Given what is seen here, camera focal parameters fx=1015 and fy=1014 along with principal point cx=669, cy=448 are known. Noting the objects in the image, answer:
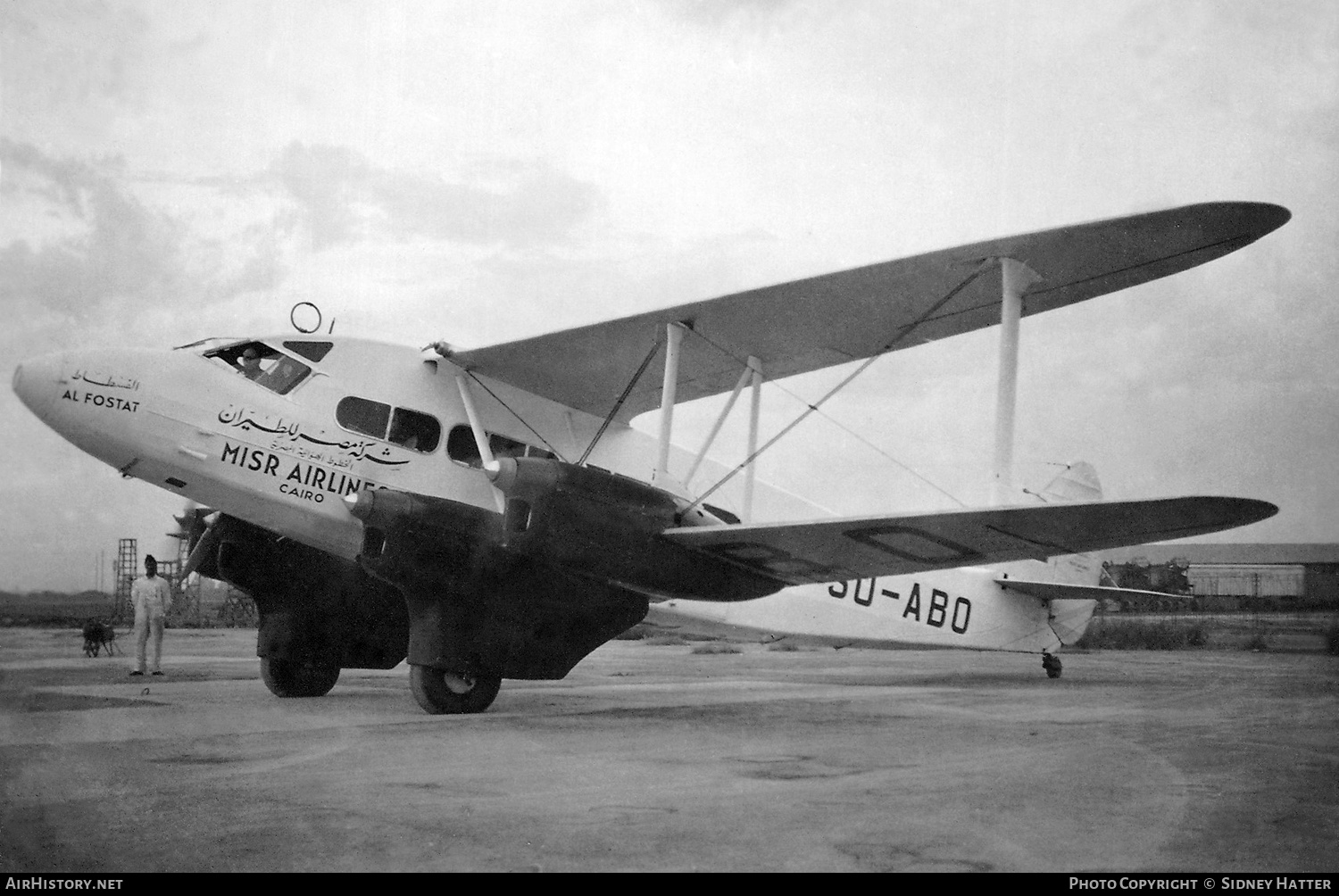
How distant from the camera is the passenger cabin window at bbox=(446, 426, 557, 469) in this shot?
9945mm

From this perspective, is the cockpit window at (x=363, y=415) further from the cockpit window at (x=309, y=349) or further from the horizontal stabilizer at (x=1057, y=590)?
the horizontal stabilizer at (x=1057, y=590)

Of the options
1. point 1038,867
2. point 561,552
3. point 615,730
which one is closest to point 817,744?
point 615,730

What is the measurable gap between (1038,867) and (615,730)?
480cm

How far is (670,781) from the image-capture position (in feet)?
18.7

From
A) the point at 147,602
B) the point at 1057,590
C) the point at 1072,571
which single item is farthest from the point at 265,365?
the point at 1072,571

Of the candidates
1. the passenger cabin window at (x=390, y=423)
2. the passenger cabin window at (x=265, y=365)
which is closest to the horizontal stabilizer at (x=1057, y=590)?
the passenger cabin window at (x=390, y=423)

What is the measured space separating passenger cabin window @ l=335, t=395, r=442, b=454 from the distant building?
712cm

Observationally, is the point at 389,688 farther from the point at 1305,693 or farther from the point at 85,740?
the point at 1305,693

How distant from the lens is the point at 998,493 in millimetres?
8516

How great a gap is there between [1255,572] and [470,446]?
954 cm

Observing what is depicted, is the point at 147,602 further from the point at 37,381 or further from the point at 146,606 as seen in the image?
the point at 37,381

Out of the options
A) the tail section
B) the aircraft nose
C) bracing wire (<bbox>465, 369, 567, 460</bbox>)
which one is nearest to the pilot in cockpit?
the aircraft nose

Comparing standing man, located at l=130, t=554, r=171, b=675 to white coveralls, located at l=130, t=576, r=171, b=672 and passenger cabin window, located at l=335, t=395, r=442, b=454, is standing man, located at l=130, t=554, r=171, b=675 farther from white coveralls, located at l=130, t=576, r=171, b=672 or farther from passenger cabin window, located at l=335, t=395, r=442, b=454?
passenger cabin window, located at l=335, t=395, r=442, b=454

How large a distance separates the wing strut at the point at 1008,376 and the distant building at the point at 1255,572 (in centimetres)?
226
